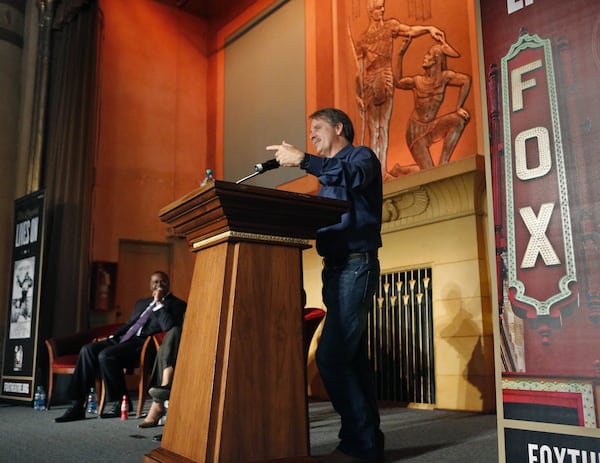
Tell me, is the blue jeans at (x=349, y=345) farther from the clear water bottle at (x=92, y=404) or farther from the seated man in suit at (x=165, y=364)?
the clear water bottle at (x=92, y=404)

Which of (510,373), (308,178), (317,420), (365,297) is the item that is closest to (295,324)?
(365,297)

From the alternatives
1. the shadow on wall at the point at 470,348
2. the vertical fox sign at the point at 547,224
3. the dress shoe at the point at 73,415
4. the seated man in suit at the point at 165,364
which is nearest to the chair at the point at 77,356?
the dress shoe at the point at 73,415

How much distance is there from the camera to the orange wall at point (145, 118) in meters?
7.29

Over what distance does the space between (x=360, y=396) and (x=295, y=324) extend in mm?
415

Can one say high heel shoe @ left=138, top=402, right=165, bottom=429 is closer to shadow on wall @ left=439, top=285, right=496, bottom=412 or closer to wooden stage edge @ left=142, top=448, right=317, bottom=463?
wooden stage edge @ left=142, top=448, right=317, bottom=463

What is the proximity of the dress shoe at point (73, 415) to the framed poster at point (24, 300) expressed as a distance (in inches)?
60.8

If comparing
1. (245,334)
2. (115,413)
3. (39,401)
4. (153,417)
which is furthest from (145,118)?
(245,334)

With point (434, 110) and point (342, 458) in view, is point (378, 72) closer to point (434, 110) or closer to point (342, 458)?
point (434, 110)

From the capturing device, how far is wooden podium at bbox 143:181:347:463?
1.65m

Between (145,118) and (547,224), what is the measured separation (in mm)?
6833

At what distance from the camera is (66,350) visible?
500cm

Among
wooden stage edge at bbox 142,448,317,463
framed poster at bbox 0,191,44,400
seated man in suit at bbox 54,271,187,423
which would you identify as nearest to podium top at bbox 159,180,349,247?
wooden stage edge at bbox 142,448,317,463

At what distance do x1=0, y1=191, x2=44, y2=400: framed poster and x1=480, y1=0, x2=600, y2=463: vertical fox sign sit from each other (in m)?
4.81

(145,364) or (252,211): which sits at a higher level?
(252,211)
